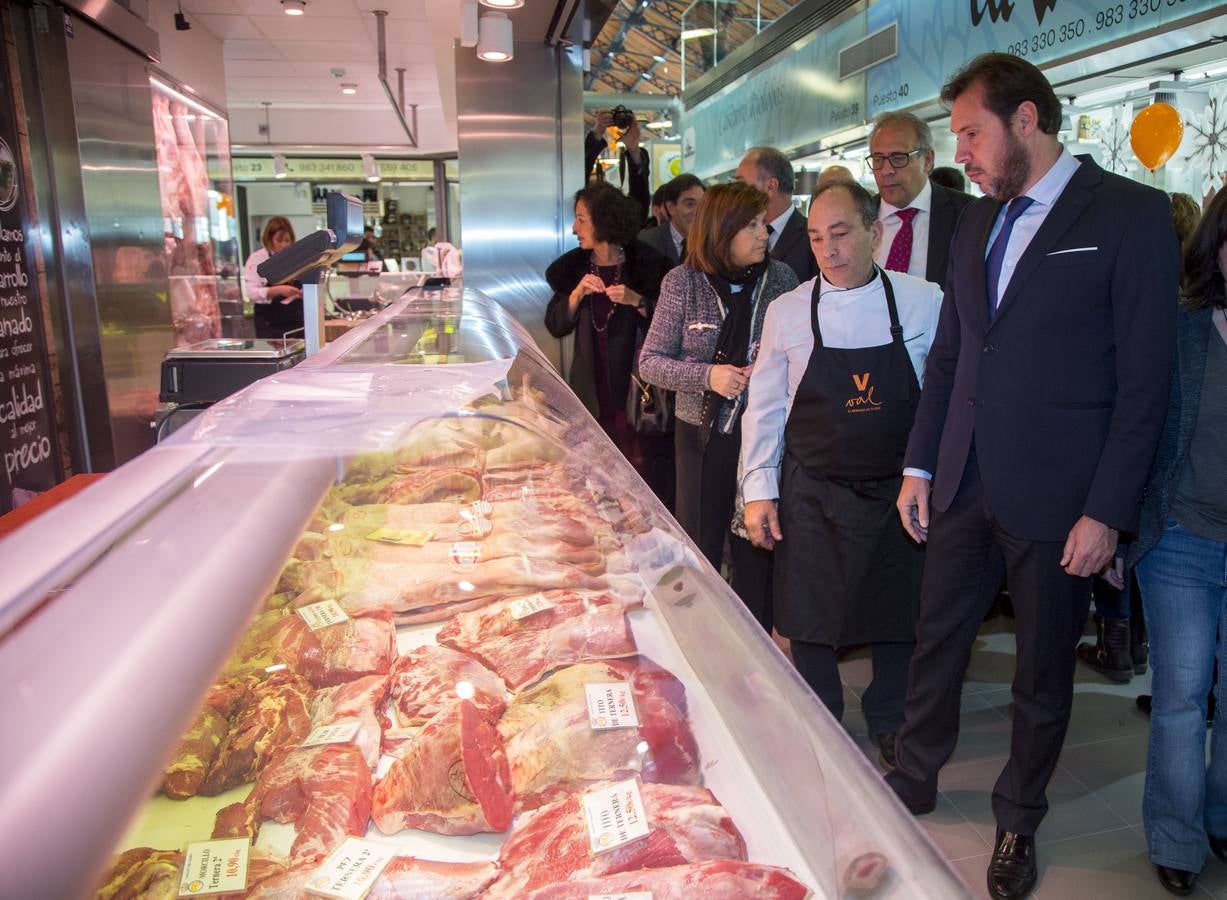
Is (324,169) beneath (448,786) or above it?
above

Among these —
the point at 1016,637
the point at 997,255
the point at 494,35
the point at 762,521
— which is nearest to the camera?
the point at 997,255

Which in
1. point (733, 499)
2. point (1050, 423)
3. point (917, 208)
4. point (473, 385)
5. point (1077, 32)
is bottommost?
point (733, 499)

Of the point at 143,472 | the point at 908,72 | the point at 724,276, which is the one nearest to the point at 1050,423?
the point at 724,276

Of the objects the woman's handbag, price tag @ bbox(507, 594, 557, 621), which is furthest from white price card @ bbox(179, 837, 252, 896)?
the woman's handbag

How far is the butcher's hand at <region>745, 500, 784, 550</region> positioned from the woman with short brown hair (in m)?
0.18

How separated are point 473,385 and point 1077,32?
12.5 feet

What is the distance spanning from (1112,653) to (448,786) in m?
3.11

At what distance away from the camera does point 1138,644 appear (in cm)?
356

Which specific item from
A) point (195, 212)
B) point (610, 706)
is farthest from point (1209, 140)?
point (195, 212)

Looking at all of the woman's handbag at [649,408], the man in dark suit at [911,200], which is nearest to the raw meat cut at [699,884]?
the man in dark suit at [911,200]

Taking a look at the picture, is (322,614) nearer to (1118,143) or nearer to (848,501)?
(848,501)

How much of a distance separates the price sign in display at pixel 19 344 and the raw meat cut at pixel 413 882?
347 cm

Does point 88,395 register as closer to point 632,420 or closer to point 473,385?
point 632,420

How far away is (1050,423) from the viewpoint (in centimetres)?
198
